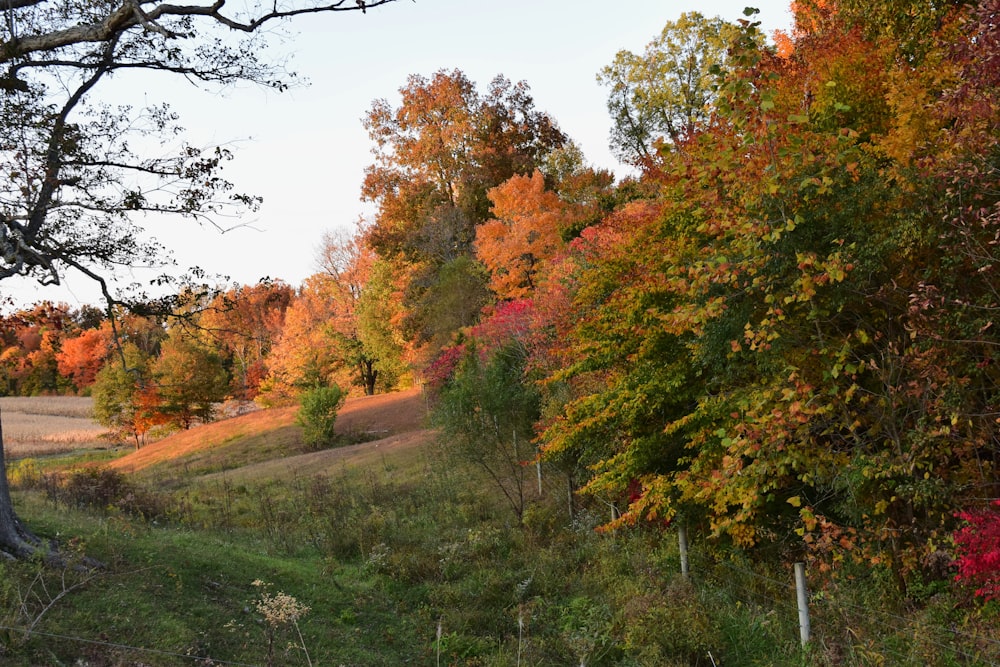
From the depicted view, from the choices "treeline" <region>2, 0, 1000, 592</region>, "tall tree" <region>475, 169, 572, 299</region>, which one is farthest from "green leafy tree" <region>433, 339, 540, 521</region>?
"tall tree" <region>475, 169, 572, 299</region>

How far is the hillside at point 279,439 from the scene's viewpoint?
3181 centimetres

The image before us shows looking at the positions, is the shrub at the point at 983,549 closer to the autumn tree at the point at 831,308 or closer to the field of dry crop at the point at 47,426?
the autumn tree at the point at 831,308

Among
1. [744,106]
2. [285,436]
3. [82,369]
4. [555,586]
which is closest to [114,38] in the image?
[744,106]

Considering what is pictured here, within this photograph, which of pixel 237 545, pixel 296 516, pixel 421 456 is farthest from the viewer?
pixel 421 456

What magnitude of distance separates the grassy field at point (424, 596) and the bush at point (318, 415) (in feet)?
49.1

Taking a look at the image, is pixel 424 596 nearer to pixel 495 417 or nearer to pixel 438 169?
pixel 495 417

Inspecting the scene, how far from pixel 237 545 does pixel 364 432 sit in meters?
23.0

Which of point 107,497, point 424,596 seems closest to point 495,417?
point 424,596

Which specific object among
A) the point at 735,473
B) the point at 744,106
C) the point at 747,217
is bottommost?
the point at 735,473

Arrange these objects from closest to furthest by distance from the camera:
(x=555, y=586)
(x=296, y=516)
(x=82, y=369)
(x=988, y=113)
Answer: (x=988, y=113), (x=555, y=586), (x=296, y=516), (x=82, y=369)

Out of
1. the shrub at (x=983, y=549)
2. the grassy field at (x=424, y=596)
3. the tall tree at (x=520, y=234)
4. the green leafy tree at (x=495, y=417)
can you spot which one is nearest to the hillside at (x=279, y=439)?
the tall tree at (x=520, y=234)

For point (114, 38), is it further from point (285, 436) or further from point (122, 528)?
point (285, 436)

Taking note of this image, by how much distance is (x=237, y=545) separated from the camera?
13.2 m

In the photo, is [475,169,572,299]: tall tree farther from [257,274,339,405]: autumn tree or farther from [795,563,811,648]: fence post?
[795,563,811,648]: fence post
